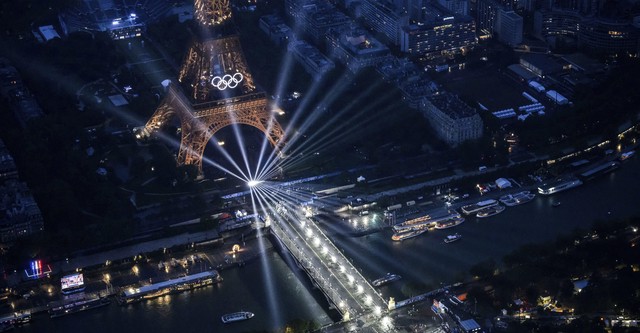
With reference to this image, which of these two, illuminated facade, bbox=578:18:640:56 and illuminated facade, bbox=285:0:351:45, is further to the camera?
illuminated facade, bbox=285:0:351:45

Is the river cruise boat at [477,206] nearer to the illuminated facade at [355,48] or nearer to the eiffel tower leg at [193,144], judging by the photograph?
the eiffel tower leg at [193,144]

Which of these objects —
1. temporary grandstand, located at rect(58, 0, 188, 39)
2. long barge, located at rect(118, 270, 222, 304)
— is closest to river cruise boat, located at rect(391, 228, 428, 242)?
long barge, located at rect(118, 270, 222, 304)

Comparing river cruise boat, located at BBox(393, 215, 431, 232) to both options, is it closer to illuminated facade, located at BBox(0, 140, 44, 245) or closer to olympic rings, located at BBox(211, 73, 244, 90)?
olympic rings, located at BBox(211, 73, 244, 90)

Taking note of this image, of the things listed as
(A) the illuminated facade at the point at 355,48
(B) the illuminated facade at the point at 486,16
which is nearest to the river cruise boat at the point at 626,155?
(A) the illuminated facade at the point at 355,48

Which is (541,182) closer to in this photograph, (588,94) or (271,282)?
(588,94)

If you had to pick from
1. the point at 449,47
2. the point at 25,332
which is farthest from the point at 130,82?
the point at 25,332
